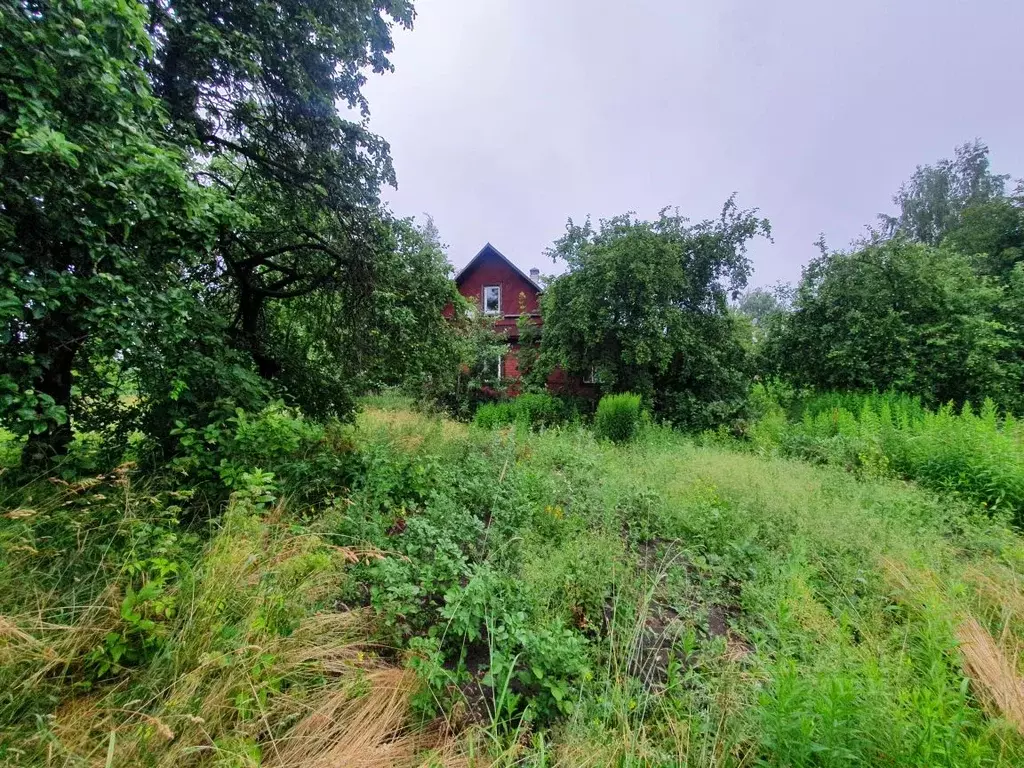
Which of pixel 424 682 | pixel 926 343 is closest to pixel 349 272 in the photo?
pixel 424 682

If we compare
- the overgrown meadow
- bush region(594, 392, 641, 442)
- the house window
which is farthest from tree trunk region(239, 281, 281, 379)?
the house window

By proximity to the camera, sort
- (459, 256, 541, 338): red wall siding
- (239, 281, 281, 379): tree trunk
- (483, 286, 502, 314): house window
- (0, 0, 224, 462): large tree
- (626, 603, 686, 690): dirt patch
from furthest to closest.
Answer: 1. (483, 286, 502, 314): house window
2. (459, 256, 541, 338): red wall siding
3. (239, 281, 281, 379): tree trunk
4. (626, 603, 686, 690): dirt patch
5. (0, 0, 224, 462): large tree

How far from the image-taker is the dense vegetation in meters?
1.69

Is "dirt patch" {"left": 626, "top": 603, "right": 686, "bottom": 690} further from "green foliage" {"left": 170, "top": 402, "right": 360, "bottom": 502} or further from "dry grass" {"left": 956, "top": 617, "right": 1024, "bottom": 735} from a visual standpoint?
"green foliage" {"left": 170, "top": 402, "right": 360, "bottom": 502}

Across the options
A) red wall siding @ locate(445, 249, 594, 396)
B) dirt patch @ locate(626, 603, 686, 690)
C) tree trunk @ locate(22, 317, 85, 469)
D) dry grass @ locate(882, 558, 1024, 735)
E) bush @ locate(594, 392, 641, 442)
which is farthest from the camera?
red wall siding @ locate(445, 249, 594, 396)

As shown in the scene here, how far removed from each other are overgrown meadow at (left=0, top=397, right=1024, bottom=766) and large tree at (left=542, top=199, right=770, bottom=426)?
850cm

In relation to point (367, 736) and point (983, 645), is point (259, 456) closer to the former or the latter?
point (367, 736)

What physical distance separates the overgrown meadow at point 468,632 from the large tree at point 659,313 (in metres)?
8.50

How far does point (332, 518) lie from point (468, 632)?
159 cm

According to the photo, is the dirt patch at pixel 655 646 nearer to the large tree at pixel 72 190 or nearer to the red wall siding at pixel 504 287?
the large tree at pixel 72 190

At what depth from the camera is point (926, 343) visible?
33.7 feet

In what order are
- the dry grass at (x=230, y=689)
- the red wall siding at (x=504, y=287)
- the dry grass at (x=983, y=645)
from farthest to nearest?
the red wall siding at (x=504, y=287) → the dry grass at (x=983, y=645) → the dry grass at (x=230, y=689)

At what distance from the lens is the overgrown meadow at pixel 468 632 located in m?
1.60

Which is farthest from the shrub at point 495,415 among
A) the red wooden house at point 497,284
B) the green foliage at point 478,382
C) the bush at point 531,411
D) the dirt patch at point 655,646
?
the dirt patch at point 655,646
